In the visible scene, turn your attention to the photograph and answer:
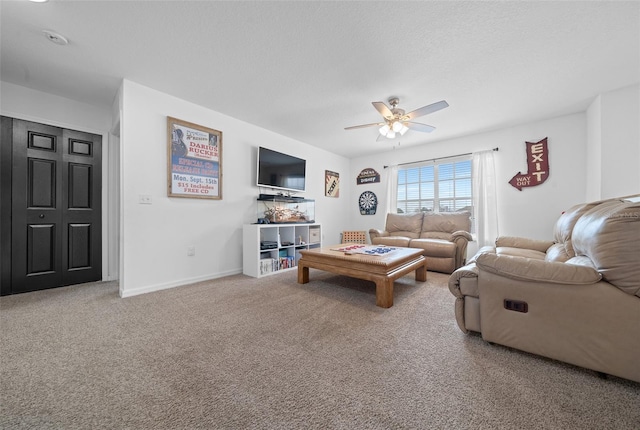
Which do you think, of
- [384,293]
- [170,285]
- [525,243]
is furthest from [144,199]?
[525,243]

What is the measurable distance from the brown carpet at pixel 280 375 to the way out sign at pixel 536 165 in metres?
3.11

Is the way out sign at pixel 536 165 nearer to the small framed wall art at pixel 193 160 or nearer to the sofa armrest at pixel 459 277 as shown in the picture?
the sofa armrest at pixel 459 277

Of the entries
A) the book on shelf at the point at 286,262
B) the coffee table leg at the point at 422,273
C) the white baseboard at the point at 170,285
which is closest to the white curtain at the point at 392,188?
the coffee table leg at the point at 422,273

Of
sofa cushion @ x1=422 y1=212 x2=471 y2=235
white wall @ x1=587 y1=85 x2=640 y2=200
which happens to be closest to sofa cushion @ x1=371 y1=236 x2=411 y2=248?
sofa cushion @ x1=422 y1=212 x2=471 y2=235

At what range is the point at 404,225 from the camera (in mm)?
4730

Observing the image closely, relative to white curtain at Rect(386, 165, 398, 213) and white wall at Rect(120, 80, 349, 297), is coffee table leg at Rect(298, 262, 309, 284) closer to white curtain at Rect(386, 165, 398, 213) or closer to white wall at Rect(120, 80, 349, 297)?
white wall at Rect(120, 80, 349, 297)

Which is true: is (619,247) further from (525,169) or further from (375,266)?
(525,169)

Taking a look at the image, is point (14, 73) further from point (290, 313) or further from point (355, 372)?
point (355, 372)

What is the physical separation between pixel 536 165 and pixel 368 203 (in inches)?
122

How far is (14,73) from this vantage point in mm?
2449

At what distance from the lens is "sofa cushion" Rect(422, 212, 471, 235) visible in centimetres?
417

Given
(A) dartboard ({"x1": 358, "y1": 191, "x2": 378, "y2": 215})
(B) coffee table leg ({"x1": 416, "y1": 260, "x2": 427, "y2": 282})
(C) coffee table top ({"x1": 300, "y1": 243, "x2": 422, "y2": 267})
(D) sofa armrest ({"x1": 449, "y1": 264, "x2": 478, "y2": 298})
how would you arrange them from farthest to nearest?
(A) dartboard ({"x1": 358, "y1": 191, "x2": 378, "y2": 215}), (B) coffee table leg ({"x1": 416, "y1": 260, "x2": 427, "y2": 282}), (C) coffee table top ({"x1": 300, "y1": 243, "x2": 422, "y2": 267}), (D) sofa armrest ({"x1": 449, "y1": 264, "x2": 478, "y2": 298})

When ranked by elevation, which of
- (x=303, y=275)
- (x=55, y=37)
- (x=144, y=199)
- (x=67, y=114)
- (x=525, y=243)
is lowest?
(x=303, y=275)

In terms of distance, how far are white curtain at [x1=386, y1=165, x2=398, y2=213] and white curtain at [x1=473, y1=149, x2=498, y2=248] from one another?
1541 millimetres
